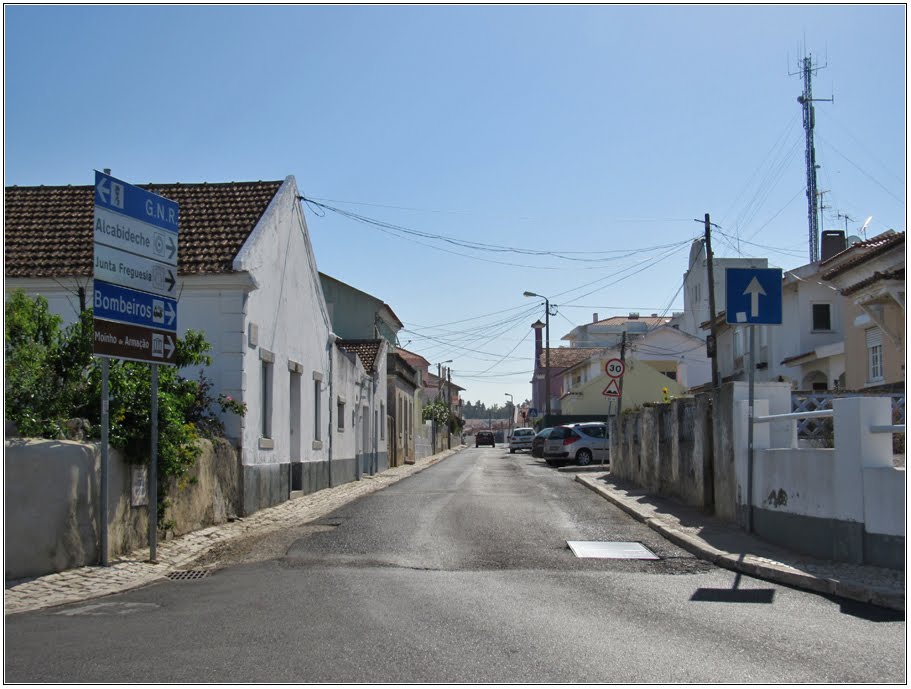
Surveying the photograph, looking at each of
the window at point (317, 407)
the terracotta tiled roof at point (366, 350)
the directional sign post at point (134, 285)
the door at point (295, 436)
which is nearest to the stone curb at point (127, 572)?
the directional sign post at point (134, 285)

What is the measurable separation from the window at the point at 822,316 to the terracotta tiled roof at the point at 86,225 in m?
23.6

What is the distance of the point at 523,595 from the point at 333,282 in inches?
1530

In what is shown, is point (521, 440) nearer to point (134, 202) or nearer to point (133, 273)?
point (133, 273)

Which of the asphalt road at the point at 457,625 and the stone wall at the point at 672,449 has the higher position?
the stone wall at the point at 672,449

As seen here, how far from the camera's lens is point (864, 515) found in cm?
912

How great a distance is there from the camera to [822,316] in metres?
35.0

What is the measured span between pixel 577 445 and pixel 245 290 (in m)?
21.5

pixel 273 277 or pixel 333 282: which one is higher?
pixel 333 282

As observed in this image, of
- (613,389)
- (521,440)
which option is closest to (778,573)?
(613,389)

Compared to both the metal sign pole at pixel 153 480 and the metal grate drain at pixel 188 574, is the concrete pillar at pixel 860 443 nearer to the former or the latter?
the metal grate drain at pixel 188 574

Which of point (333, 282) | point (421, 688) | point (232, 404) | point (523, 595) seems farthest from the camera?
point (333, 282)

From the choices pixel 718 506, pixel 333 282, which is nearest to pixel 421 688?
pixel 718 506

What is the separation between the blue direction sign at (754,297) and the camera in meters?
11.2

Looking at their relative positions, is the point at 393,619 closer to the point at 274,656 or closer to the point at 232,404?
the point at 274,656
